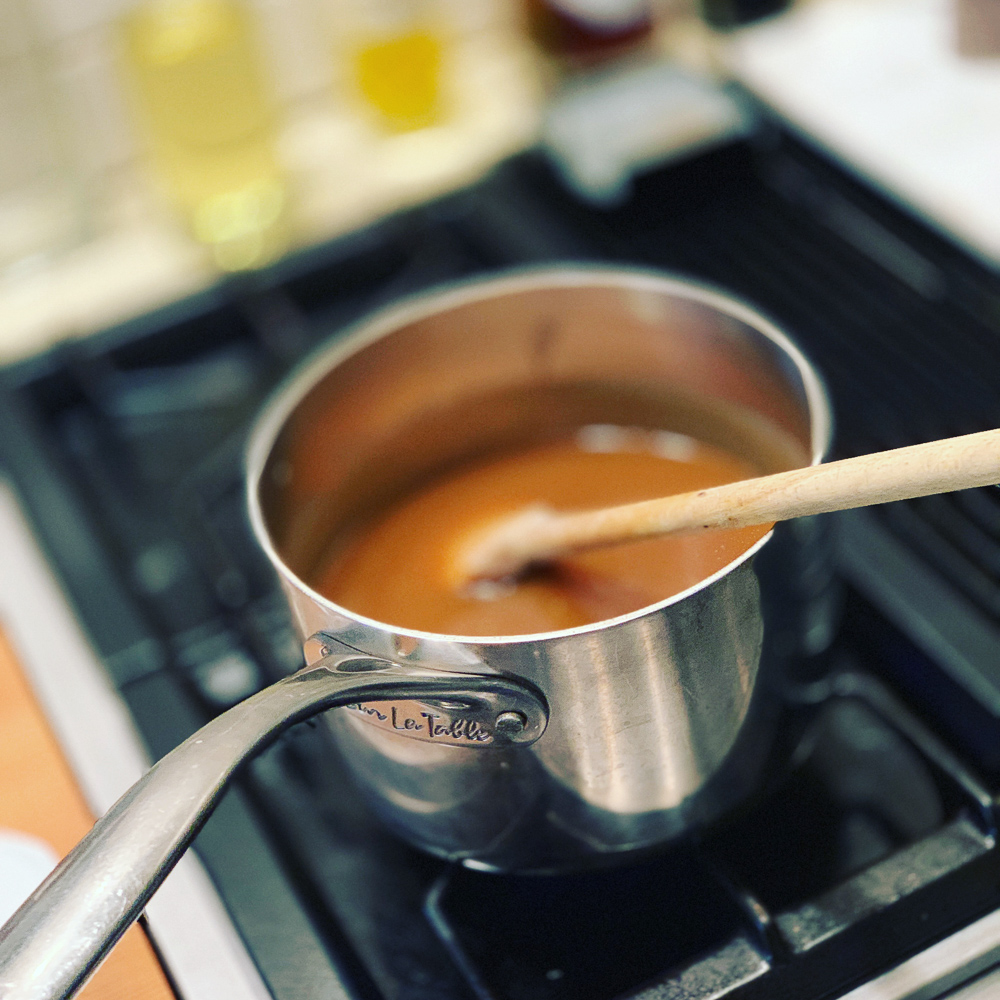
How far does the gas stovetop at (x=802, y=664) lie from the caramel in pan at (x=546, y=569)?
5cm

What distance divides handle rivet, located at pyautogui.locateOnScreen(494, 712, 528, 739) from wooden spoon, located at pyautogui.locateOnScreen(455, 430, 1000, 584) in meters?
0.08

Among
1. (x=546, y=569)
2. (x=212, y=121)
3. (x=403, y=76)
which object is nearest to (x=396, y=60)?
(x=403, y=76)

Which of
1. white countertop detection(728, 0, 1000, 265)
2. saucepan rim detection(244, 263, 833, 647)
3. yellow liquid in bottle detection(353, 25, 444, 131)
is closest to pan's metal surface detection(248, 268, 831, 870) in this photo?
saucepan rim detection(244, 263, 833, 647)

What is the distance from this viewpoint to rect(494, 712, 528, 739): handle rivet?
0.33m

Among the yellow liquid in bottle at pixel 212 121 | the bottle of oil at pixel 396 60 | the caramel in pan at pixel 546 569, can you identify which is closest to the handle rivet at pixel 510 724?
the caramel in pan at pixel 546 569

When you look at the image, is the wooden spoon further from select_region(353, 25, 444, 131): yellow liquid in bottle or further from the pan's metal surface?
select_region(353, 25, 444, 131): yellow liquid in bottle

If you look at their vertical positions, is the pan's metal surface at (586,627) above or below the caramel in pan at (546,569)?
above

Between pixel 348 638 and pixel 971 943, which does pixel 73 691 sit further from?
pixel 971 943

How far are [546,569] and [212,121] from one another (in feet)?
1.42

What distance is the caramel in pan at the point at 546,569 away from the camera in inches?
17.1

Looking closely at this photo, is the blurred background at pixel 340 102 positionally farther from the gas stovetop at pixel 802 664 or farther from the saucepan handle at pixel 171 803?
the saucepan handle at pixel 171 803

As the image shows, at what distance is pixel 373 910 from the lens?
0.41 m

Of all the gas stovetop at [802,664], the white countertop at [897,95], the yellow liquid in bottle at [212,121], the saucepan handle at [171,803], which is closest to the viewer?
the saucepan handle at [171,803]

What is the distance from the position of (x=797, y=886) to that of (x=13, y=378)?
1.52ft
